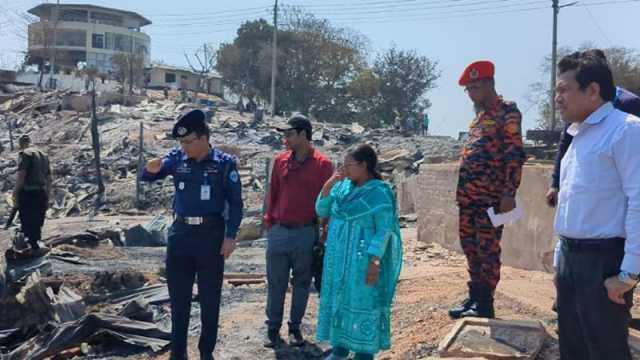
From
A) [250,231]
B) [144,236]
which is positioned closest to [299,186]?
[250,231]

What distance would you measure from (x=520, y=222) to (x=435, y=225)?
1.78 m

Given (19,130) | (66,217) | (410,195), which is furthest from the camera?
(19,130)

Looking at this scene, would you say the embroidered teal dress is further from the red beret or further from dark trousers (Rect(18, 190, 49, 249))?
dark trousers (Rect(18, 190, 49, 249))

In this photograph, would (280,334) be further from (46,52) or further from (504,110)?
(46,52)

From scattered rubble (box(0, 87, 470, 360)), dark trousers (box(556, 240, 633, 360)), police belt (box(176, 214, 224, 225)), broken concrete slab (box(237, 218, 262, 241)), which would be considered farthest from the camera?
broken concrete slab (box(237, 218, 262, 241))

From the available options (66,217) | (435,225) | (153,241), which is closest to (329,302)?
(435,225)

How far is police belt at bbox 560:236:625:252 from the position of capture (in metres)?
3.41

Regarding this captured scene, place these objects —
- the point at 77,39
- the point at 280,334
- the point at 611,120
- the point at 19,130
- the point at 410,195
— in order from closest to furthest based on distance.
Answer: the point at 611,120 → the point at 280,334 → the point at 410,195 → the point at 19,130 → the point at 77,39

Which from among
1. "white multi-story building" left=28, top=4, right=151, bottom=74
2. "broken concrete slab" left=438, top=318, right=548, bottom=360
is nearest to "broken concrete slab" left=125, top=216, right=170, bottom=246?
"broken concrete slab" left=438, top=318, right=548, bottom=360

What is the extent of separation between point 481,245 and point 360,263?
90 centimetres

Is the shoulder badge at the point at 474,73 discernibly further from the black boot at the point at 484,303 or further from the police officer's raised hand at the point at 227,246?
the police officer's raised hand at the point at 227,246

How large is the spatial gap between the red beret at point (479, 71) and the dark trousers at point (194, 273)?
2.00 meters

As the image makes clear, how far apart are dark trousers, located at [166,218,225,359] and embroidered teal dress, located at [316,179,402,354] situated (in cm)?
91

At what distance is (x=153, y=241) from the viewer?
547 inches
